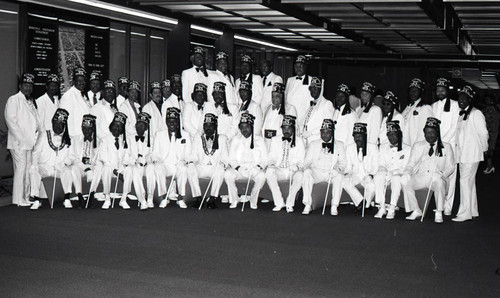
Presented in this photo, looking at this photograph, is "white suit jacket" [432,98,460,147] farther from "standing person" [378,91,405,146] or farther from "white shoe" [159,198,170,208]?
"white shoe" [159,198,170,208]

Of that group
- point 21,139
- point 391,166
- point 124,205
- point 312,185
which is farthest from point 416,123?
point 21,139

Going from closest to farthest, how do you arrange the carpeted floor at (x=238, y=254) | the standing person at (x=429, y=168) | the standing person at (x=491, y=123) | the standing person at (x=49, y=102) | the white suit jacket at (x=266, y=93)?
the carpeted floor at (x=238, y=254) < the standing person at (x=429, y=168) < the standing person at (x=49, y=102) < the white suit jacket at (x=266, y=93) < the standing person at (x=491, y=123)

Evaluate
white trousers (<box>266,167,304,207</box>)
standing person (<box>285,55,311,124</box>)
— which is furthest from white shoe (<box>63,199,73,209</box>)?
standing person (<box>285,55,311,124</box>)

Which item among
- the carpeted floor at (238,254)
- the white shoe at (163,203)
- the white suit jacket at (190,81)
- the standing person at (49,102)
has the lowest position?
the carpeted floor at (238,254)

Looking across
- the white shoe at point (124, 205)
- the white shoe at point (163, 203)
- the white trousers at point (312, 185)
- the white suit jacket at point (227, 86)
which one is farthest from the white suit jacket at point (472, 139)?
the white shoe at point (124, 205)

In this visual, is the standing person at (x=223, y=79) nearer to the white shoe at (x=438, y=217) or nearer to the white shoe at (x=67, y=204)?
the white shoe at (x=67, y=204)

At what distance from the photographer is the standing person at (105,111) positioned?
1052 centimetres

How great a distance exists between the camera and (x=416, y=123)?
413 inches

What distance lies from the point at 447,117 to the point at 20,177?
6053 mm

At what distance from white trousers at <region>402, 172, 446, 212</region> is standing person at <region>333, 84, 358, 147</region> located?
1.31 meters

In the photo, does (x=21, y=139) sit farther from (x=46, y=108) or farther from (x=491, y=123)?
(x=491, y=123)

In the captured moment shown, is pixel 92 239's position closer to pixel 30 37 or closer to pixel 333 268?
pixel 333 268

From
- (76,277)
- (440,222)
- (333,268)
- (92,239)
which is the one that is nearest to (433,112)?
(440,222)

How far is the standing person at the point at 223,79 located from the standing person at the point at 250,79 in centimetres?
12
